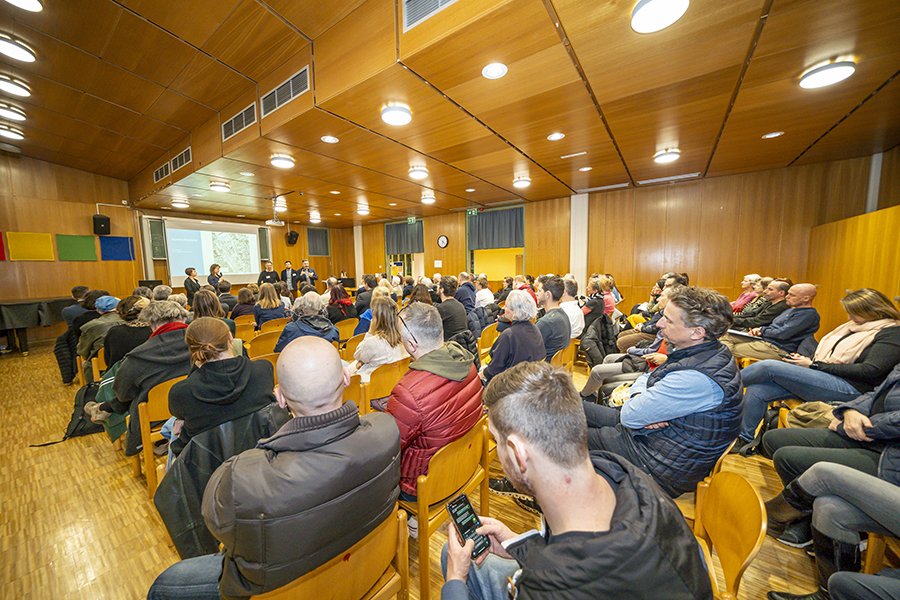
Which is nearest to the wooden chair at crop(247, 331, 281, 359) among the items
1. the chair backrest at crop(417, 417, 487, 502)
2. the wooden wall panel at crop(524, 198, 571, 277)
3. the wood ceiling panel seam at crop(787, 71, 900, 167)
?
the chair backrest at crop(417, 417, 487, 502)

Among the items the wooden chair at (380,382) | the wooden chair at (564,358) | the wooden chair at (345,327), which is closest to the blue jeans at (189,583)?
the wooden chair at (380,382)

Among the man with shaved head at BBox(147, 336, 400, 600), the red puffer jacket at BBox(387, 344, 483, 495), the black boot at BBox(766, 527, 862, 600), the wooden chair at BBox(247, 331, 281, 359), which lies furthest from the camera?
the wooden chair at BBox(247, 331, 281, 359)

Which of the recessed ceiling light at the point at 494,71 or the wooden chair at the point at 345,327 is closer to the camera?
the recessed ceiling light at the point at 494,71

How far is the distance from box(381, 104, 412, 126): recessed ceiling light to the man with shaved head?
3313 millimetres

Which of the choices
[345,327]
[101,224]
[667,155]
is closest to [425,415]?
[345,327]

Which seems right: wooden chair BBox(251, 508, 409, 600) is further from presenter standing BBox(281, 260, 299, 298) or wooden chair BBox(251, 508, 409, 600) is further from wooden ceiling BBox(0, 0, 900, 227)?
presenter standing BBox(281, 260, 299, 298)

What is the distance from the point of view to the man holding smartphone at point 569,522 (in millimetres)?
637

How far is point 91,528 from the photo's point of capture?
2.05 m

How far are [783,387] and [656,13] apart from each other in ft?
9.69

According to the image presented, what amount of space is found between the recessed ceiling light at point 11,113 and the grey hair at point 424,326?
7.09 m

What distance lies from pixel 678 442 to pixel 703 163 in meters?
6.70

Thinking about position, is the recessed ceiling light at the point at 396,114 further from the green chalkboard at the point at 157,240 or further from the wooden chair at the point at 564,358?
the green chalkboard at the point at 157,240

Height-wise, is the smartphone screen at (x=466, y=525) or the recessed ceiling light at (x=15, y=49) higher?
the recessed ceiling light at (x=15, y=49)

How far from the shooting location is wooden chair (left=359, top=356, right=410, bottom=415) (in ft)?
7.61
